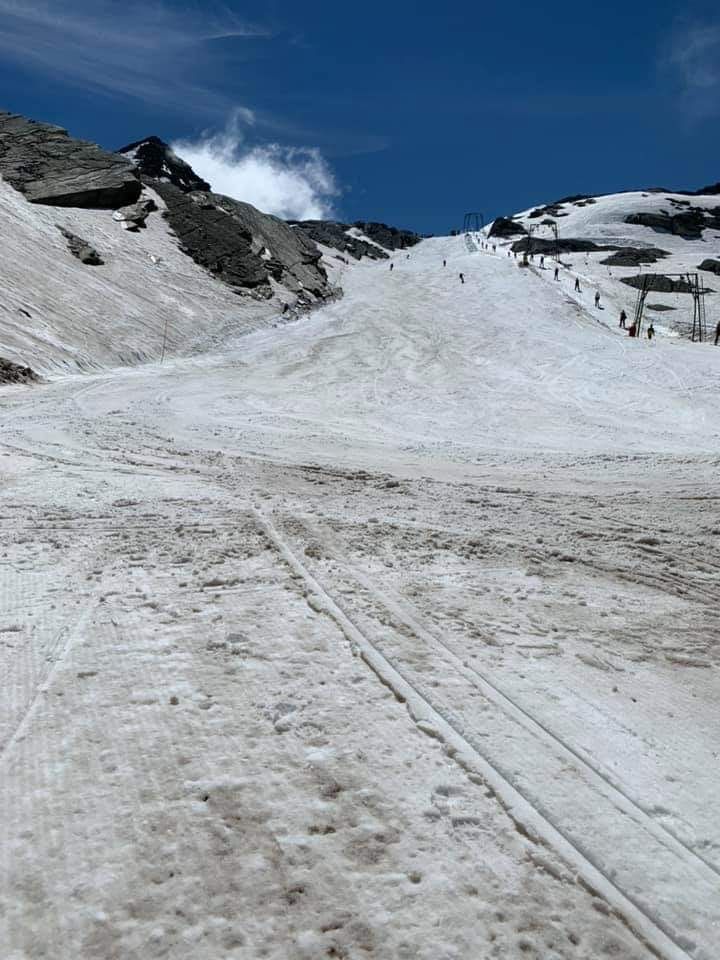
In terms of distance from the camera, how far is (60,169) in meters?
40.9

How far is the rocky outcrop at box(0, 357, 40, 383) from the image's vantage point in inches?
645

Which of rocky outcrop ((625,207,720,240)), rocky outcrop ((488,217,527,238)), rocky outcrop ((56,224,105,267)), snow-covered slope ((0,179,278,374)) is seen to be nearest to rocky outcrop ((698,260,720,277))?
rocky outcrop ((625,207,720,240))

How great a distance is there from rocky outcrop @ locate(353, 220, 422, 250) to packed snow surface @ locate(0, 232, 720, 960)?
9706 cm

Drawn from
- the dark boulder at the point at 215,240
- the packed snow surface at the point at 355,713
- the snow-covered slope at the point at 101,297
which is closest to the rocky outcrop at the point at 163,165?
the dark boulder at the point at 215,240

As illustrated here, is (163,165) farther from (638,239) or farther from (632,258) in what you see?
(638,239)

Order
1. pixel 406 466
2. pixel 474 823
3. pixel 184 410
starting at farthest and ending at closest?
pixel 184 410 → pixel 406 466 → pixel 474 823

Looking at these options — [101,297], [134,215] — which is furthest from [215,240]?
[101,297]

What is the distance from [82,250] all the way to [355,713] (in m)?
34.3

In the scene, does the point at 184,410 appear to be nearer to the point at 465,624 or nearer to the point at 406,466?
the point at 406,466

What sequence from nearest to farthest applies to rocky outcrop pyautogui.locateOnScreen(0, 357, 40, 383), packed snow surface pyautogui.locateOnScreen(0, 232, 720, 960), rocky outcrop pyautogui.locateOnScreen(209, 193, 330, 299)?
packed snow surface pyautogui.locateOnScreen(0, 232, 720, 960), rocky outcrop pyautogui.locateOnScreen(0, 357, 40, 383), rocky outcrop pyautogui.locateOnScreen(209, 193, 330, 299)

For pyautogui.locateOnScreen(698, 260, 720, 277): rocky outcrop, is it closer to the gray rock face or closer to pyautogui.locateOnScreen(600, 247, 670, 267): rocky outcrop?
pyautogui.locateOnScreen(600, 247, 670, 267): rocky outcrop

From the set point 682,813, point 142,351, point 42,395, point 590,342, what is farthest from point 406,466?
point 590,342

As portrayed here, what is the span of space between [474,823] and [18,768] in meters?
1.84

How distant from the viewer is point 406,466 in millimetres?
A: 9305
